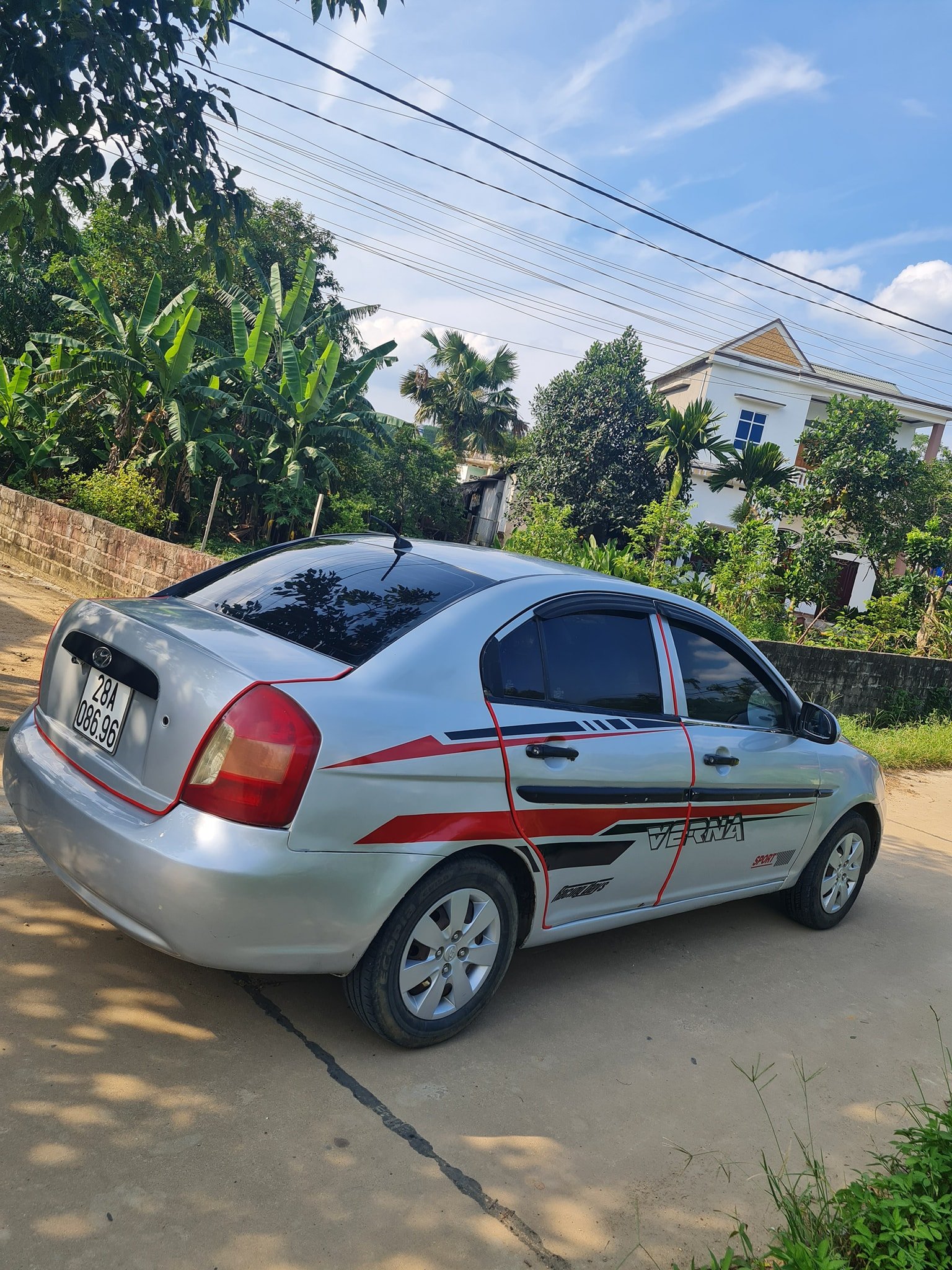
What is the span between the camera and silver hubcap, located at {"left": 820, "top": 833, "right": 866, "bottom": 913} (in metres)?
4.99

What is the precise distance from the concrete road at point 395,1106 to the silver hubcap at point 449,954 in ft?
0.63

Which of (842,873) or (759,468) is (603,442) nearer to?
(759,468)

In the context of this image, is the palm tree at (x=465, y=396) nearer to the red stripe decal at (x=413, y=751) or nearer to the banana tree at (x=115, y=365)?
the banana tree at (x=115, y=365)

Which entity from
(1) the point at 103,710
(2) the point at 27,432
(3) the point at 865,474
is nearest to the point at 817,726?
(1) the point at 103,710

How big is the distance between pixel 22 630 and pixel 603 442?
2216cm

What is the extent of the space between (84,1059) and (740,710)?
290cm

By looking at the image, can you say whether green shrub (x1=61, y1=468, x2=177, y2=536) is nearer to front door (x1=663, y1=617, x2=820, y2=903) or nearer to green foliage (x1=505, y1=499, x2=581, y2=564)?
green foliage (x1=505, y1=499, x2=581, y2=564)

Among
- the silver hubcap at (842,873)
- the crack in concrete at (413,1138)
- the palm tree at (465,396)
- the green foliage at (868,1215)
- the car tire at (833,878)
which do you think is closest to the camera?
the green foliage at (868,1215)

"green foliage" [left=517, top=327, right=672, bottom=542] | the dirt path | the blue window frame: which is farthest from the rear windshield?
the blue window frame

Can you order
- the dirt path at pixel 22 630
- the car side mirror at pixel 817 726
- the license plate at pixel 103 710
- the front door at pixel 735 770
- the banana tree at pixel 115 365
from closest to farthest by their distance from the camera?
the license plate at pixel 103 710 → the front door at pixel 735 770 → the car side mirror at pixel 817 726 → the dirt path at pixel 22 630 → the banana tree at pixel 115 365

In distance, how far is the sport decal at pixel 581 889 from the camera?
3.49m

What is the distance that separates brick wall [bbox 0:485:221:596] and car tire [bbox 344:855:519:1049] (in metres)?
6.30

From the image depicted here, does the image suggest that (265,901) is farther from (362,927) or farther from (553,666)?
(553,666)

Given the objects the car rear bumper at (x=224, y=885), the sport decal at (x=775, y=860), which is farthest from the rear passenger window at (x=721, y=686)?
the car rear bumper at (x=224, y=885)
